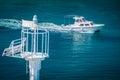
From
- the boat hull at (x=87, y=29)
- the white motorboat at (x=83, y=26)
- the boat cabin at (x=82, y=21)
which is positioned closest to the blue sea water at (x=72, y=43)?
the boat hull at (x=87, y=29)

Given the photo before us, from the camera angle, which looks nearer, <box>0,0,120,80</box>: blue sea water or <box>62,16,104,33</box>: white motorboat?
<box>0,0,120,80</box>: blue sea water

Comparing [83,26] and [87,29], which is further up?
[83,26]

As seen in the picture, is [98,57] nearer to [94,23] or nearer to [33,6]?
[94,23]

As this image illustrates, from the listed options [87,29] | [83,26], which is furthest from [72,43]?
[83,26]

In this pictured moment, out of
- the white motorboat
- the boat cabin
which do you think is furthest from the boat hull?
the boat cabin

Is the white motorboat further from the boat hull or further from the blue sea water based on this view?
the blue sea water

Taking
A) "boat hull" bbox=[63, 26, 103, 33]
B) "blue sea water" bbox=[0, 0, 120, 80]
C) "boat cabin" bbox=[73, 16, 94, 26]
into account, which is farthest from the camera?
"boat cabin" bbox=[73, 16, 94, 26]

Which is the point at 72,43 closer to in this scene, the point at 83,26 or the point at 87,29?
the point at 87,29

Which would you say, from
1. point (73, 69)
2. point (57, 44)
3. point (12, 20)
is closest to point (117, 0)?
point (12, 20)
